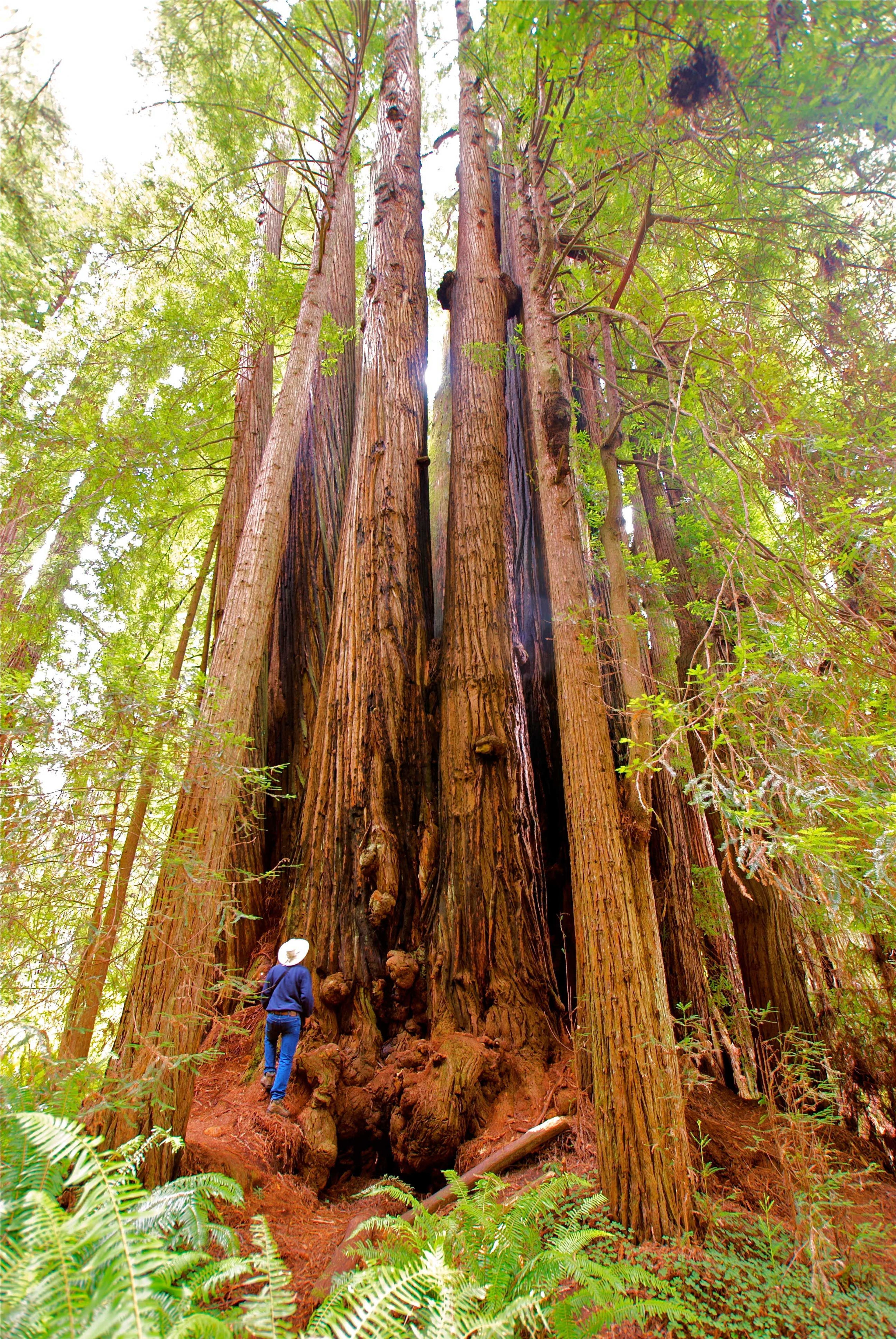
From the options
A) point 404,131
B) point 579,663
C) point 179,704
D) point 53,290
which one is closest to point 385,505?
point 579,663

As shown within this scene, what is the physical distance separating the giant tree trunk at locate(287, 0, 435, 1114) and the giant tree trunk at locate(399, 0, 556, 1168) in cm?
23

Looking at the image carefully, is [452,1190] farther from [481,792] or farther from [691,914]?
[691,914]

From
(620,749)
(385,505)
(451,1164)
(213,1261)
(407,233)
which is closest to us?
(213,1261)

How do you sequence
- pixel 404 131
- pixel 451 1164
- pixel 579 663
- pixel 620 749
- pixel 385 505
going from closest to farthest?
1. pixel 451 1164
2. pixel 579 663
3. pixel 620 749
4. pixel 385 505
5. pixel 404 131

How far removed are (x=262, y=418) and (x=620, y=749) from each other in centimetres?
482

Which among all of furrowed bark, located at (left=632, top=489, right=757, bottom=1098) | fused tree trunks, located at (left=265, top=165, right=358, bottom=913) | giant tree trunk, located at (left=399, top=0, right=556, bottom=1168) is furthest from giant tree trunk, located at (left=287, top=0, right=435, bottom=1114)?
furrowed bark, located at (left=632, top=489, right=757, bottom=1098)

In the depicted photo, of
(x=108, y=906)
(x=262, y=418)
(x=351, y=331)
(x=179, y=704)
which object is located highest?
(x=351, y=331)

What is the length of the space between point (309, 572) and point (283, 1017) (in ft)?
12.3

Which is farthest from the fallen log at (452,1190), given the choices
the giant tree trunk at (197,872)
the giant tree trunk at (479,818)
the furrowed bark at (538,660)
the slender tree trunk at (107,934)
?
the slender tree trunk at (107,934)

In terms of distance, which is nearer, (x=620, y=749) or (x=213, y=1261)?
(x=213, y=1261)

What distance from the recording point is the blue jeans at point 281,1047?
10.3 feet

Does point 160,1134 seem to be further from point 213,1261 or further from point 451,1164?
point 451,1164

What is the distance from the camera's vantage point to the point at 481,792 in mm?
4117

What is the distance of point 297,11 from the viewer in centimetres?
454
